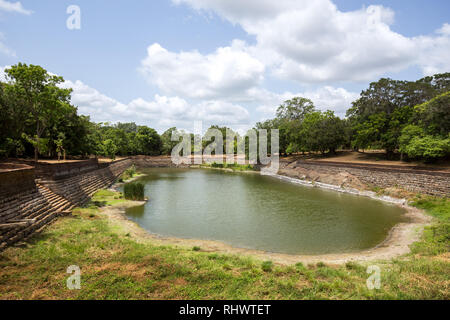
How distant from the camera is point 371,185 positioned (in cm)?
2672

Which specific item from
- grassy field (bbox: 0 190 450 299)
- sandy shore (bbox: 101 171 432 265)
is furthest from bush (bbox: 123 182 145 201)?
grassy field (bbox: 0 190 450 299)

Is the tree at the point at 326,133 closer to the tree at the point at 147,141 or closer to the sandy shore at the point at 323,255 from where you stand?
the sandy shore at the point at 323,255

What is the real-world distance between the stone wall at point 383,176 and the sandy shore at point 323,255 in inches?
204

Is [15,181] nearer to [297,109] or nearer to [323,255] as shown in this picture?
[323,255]

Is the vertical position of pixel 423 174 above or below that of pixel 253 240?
above

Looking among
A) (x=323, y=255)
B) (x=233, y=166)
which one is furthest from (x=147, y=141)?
(x=323, y=255)

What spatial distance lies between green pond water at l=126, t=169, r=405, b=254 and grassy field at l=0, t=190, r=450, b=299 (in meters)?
3.10

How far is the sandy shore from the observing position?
1073 cm

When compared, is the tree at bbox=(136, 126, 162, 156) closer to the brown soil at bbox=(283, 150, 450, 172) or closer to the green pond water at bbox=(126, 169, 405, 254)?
the brown soil at bbox=(283, 150, 450, 172)

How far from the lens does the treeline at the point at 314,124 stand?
64.7 feet

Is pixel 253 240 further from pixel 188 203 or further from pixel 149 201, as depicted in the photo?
pixel 149 201

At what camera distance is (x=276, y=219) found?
1759cm
